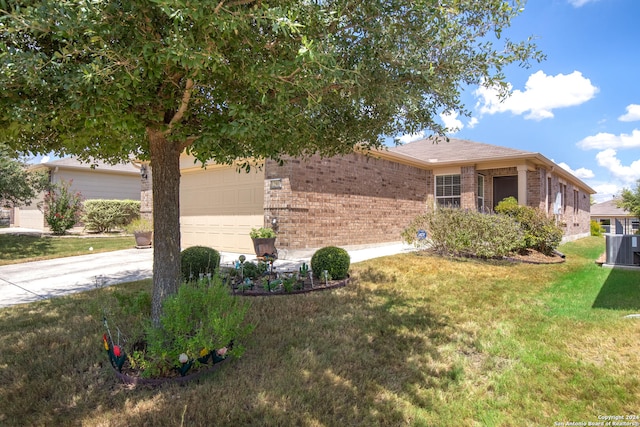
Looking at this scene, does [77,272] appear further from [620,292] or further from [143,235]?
[620,292]

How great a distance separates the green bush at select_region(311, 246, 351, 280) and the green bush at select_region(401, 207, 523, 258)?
401cm

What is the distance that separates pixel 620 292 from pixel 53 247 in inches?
598

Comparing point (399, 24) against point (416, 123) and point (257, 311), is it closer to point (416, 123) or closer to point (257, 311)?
point (416, 123)

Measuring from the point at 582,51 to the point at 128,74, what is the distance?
1227 centimetres

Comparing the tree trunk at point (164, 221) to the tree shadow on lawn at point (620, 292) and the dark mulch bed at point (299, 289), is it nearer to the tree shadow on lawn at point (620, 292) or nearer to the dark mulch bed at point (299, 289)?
the dark mulch bed at point (299, 289)

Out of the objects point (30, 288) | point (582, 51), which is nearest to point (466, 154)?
point (582, 51)

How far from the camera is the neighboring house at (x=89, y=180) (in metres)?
18.5

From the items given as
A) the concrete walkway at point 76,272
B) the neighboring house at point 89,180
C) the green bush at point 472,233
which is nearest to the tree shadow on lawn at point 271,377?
the concrete walkway at point 76,272

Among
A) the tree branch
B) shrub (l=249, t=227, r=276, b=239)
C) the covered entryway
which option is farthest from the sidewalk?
the covered entryway

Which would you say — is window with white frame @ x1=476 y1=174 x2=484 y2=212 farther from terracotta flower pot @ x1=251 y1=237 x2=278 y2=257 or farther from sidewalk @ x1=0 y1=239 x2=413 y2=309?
terracotta flower pot @ x1=251 y1=237 x2=278 y2=257

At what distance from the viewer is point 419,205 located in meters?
14.8

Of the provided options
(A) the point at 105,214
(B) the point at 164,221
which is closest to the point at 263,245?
(B) the point at 164,221

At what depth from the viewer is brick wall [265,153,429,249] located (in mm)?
9758

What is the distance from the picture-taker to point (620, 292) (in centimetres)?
606
